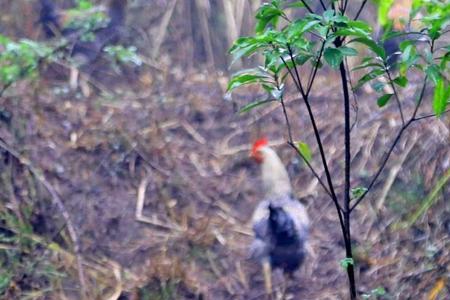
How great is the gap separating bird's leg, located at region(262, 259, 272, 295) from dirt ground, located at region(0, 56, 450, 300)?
53 millimetres

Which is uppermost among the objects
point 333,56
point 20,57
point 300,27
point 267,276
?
point 300,27

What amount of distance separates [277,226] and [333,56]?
2.89m

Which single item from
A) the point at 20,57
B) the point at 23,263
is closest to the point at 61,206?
the point at 23,263

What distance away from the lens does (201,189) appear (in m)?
6.80

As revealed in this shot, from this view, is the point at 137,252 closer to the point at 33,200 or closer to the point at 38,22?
the point at 33,200

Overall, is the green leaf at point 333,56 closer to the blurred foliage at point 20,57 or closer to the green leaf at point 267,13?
the green leaf at point 267,13

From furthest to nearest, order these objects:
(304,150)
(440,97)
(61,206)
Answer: (61,206) → (304,150) → (440,97)

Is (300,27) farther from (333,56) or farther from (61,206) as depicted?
(61,206)

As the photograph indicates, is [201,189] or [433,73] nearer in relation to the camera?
[433,73]

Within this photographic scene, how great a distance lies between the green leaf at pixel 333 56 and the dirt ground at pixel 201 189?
114 inches

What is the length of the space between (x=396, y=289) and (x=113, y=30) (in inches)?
202

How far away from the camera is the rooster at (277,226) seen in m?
5.21

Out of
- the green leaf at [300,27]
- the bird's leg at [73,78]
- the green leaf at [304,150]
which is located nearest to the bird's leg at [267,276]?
the green leaf at [304,150]

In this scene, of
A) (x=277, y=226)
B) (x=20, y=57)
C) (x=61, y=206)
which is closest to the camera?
(x=277, y=226)
